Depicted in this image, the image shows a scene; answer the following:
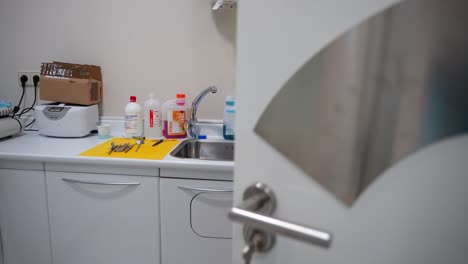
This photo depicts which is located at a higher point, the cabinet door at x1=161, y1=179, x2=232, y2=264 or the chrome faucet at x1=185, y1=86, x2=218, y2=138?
the chrome faucet at x1=185, y1=86, x2=218, y2=138

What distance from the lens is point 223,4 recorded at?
59.8 inches

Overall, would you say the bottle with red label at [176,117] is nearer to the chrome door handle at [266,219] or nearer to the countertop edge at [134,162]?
the countertop edge at [134,162]

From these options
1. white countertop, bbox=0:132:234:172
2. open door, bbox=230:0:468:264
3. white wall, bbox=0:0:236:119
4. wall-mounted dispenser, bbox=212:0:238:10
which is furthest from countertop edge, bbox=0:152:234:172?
wall-mounted dispenser, bbox=212:0:238:10

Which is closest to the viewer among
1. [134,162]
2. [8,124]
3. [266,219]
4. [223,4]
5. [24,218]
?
[266,219]

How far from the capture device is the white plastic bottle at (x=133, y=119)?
149 cm

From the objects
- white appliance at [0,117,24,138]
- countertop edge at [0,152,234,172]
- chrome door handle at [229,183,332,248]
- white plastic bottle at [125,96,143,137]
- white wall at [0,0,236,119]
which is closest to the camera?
chrome door handle at [229,183,332,248]

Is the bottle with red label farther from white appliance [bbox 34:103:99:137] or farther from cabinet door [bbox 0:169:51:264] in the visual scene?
cabinet door [bbox 0:169:51:264]

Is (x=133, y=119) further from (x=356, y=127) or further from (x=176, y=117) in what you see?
(x=356, y=127)

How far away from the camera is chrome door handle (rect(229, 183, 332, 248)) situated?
0.33 meters

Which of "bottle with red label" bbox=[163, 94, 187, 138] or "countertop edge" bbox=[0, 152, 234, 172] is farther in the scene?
"bottle with red label" bbox=[163, 94, 187, 138]

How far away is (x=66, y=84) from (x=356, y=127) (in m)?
1.54

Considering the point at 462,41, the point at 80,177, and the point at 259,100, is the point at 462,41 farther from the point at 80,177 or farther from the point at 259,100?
the point at 80,177

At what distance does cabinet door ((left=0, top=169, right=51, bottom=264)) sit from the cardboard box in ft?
1.46

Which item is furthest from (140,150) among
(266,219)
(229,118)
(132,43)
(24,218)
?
(266,219)
